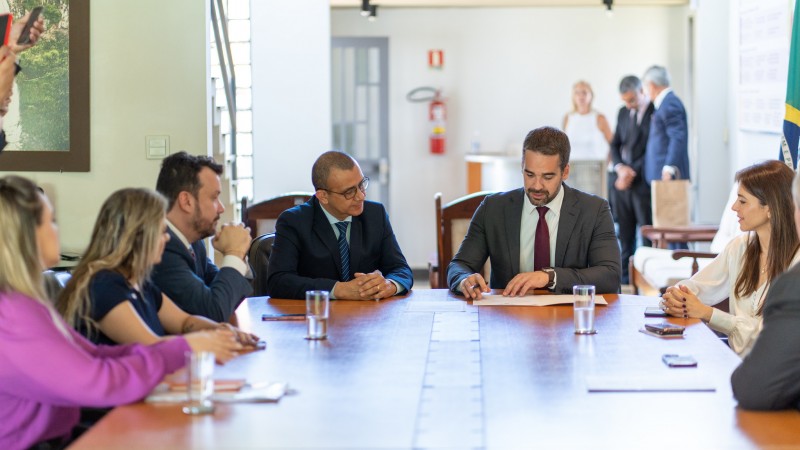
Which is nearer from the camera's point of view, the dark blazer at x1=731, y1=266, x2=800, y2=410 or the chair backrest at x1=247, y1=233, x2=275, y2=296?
the dark blazer at x1=731, y1=266, x2=800, y2=410

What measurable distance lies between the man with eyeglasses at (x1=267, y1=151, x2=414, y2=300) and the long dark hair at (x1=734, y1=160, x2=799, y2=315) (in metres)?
1.20

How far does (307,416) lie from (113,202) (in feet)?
2.73

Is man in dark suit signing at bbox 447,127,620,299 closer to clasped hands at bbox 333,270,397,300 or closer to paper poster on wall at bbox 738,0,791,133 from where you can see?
clasped hands at bbox 333,270,397,300

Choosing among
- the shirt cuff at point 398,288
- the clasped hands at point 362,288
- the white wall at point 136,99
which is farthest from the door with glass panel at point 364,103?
the clasped hands at point 362,288

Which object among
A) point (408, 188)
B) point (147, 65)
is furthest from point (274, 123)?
point (408, 188)

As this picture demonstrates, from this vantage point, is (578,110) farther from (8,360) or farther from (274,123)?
(8,360)

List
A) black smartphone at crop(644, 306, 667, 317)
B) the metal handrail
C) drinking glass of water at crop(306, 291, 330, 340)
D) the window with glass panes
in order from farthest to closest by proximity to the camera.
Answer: the window with glass panes < the metal handrail < black smartphone at crop(644, 306, 667, 317) < drinking glass of water at crop(306, 291, 330, 340)

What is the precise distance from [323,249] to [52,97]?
7.24 ft

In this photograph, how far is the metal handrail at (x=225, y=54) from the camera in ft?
20.8

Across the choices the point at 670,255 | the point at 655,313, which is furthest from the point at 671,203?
the point at 655,313

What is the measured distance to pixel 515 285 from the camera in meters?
3.79

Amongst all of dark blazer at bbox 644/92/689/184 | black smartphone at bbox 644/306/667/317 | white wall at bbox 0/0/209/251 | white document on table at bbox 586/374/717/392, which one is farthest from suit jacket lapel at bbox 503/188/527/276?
dark blazer at bbox 644/92/689/184

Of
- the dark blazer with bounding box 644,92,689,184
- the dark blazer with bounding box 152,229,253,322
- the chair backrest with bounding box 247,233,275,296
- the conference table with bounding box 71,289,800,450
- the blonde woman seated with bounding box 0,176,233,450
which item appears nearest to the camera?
the conference table with bounding box 71,289,800,450

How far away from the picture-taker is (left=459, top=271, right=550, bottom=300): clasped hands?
3793 millimetres
